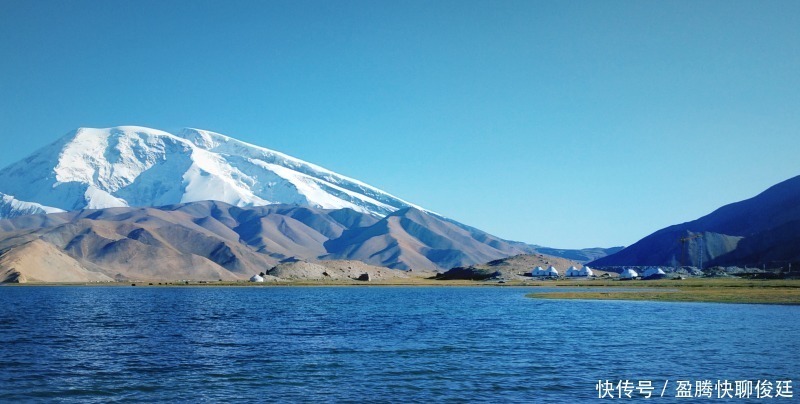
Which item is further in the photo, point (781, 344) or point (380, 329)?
point (380, 329)

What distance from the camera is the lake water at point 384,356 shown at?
129 feet

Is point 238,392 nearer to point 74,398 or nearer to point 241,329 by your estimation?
point 74,398

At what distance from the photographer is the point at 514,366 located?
47.8 metres

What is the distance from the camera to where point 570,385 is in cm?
4062

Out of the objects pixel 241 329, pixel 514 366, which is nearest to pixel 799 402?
pixel 514 366

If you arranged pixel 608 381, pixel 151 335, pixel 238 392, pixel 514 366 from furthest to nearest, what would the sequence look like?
pixel 151 335, pixel 514 366, pixel 608 381, pixel 238 392

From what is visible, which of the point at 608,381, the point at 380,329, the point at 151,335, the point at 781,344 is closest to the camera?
the point at 608,381

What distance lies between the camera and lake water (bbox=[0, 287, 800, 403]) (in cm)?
3922

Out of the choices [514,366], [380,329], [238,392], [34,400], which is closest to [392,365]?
[514,366]

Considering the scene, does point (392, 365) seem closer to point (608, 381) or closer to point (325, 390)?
point (325, 390)

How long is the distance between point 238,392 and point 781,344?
43.9 m

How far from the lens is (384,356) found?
174 ft

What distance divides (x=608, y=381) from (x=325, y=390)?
16.7 m

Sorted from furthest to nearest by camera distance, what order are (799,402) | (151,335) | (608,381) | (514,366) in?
1. (151,335)
2. (514,366)
3. (608,381)
4. (799,402)
